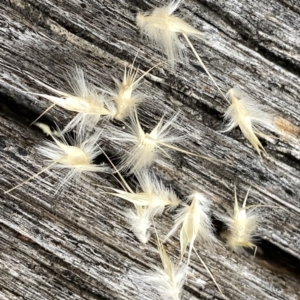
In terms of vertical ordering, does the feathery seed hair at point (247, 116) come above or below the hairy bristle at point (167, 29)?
below

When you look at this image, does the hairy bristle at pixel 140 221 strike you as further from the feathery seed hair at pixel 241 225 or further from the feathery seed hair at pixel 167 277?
the feathery seed hair at pixel 241 225

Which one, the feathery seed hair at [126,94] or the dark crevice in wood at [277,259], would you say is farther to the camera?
the dark crevice in wood at [277,259]

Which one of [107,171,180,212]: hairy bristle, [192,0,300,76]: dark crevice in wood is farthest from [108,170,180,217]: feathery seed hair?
[192,0,300,76]: dark crevice in wood

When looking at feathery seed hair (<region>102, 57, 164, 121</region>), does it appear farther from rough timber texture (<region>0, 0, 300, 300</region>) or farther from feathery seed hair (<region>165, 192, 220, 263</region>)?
feathery seed hair (<region>165, 192, 220, 263</region>)

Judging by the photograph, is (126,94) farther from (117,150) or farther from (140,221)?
(140,221)

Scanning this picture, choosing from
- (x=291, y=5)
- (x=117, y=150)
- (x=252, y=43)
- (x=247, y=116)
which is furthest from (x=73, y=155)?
(x=291, y=5)

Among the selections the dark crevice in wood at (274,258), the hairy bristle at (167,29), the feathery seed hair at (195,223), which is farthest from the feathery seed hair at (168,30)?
Answer: the dark crevice in wood at (274,258)

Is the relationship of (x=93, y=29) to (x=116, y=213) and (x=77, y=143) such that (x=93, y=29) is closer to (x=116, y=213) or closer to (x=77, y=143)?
(x=77, y=143)

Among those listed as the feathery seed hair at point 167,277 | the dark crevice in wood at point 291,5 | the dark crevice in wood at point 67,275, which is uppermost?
the dark crevice in wood at point 291,5
